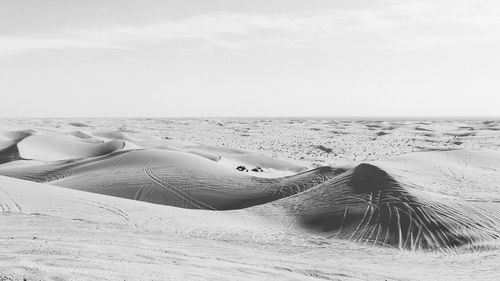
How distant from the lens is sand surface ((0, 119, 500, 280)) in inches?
289

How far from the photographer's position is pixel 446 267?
958 centimetres

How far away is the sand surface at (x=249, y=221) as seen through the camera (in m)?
7.35

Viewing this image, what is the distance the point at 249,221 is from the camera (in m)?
13.6

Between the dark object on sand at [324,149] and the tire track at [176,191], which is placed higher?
the dark object on sand at [324,149]

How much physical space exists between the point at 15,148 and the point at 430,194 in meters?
24.7

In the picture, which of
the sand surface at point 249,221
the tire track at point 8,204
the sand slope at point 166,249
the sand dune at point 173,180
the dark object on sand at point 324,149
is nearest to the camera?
the sand slope at point 166,249

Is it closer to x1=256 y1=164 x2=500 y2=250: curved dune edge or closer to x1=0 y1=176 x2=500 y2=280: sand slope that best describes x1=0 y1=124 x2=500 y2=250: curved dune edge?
x1=256 y1=164 x2=500 y2=250: curved dune edge

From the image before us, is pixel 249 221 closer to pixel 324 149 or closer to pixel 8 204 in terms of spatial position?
pixel 8 204

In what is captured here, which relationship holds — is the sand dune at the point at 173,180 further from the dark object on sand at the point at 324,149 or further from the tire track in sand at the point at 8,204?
the dark object on sand at the point at 324,149

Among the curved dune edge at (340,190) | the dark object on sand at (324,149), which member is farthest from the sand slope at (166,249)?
the dark object on sand at (324,149)

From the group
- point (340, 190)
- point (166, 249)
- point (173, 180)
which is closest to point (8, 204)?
point (166, 249)

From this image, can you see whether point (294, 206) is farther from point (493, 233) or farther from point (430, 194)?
point (493, 233)

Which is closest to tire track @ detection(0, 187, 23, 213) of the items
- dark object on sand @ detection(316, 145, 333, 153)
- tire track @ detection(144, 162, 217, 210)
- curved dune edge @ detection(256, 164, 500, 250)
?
tire track @ detection(144, 162, 217, 210)

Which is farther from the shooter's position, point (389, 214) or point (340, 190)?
point (340, 190)
